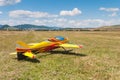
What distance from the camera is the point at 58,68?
15.9 metres

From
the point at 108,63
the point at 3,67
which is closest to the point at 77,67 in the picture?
the point at 108,63

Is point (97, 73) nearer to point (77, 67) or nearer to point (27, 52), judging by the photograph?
point (77, 67)

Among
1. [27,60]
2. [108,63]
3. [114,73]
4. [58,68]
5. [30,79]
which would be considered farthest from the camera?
[27,60]

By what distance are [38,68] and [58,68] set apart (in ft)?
4.80

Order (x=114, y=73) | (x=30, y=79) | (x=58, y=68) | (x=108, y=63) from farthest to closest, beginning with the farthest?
(x=108, y=63), (x=58, y=68), (x=114, y=73), (x=30, y=79)

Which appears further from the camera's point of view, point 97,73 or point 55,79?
point 97,73

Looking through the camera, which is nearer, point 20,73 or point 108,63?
point 20,73

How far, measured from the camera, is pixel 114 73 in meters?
14.3

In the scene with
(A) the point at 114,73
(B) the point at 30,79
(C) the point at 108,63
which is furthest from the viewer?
(C) the point at 108,63

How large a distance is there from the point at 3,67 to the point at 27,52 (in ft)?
9.49

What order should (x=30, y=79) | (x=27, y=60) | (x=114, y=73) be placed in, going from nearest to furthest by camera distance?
1. (x=30, y=79)
2. (x=114, y=73)
3. (x=27, y=60)

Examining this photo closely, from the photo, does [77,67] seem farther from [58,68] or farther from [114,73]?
[114,73]

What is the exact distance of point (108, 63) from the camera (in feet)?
58.3

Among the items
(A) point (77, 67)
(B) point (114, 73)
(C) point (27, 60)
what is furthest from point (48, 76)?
(C) point (27, 60)
